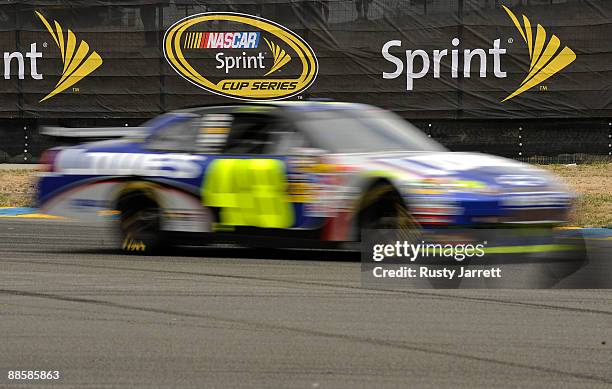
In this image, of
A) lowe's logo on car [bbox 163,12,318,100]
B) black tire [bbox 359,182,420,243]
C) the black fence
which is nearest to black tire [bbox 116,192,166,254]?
black tire [bbox 359,182,420,243]

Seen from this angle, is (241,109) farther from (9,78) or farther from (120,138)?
(9,78)

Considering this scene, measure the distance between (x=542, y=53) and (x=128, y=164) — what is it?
12465 mm

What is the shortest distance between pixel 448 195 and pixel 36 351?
3879mm

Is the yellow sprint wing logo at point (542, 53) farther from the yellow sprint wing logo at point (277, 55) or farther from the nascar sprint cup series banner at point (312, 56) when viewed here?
the yellow sprint wing logo at point (277, 55)

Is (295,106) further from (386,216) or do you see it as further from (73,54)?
(73,54)

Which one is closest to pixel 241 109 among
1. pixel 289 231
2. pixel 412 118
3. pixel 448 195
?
pixel 289 231

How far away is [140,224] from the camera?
11.3m

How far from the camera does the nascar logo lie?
75.9 ft

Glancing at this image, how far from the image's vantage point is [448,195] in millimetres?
9461

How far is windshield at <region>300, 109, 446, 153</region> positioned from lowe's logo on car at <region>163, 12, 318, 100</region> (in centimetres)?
1174
